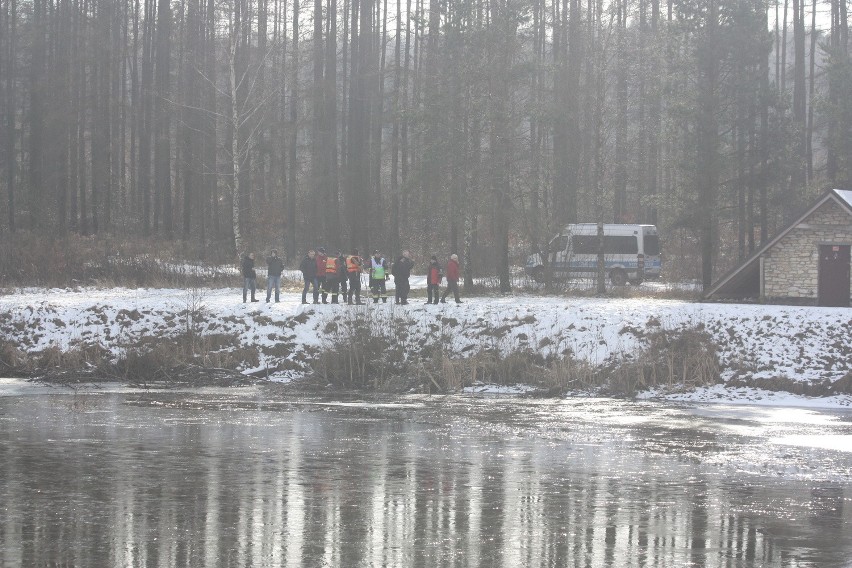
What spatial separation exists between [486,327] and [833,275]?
12313mm

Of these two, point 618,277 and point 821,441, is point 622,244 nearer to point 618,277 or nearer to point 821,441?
point 618,277

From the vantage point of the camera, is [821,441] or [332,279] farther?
[332,279]

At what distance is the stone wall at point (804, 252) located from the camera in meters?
35.3

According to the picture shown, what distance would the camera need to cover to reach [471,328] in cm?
3016

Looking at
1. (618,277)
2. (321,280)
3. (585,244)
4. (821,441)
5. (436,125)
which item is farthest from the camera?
(618,277)

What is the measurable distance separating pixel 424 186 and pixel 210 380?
1520 centimetres

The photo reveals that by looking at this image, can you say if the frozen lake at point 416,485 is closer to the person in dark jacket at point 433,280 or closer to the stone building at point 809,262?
the person in dark jacket at point 433,280

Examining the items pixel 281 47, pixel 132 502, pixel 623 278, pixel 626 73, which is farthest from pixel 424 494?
pixel 281 47

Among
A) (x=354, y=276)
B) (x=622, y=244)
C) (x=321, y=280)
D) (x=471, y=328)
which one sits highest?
(x=622, y=244)

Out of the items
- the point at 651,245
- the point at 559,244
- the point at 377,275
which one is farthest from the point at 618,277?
the point at 377,275

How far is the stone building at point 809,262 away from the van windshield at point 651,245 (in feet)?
33.6

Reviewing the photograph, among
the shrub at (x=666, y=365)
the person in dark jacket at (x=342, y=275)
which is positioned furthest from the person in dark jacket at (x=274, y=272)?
the shrub at (x=666, y=365)

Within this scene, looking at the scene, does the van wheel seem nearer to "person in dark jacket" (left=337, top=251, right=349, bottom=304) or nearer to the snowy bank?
the snowy bank

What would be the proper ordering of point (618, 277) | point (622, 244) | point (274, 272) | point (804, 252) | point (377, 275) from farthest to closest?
point (622, 244)
point (618, 277)
point (804, 252)
point (274, 272)
point (377, 275)
